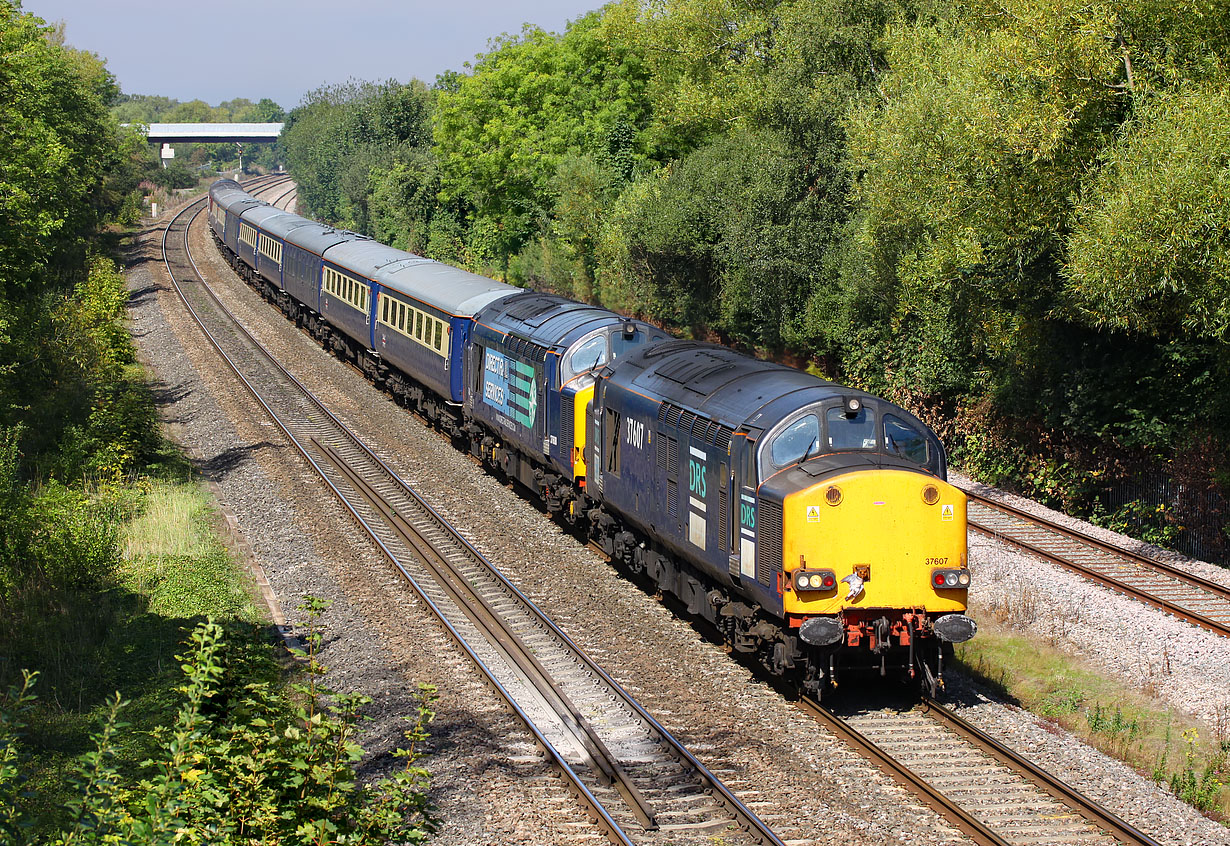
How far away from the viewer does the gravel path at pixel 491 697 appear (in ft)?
34.0

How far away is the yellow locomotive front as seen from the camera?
38.9ft

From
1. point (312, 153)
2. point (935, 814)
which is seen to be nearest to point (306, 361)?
point (935, 814)

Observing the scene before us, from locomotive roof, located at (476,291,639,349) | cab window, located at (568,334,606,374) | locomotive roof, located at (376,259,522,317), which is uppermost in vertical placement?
locomotive roof, located at (376,259,522,317)

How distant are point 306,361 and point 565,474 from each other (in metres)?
20.9

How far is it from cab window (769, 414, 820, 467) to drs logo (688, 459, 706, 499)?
163 cm

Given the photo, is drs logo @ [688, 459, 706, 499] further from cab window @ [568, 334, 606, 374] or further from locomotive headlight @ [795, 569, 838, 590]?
cab window @ [568, 334, 606, 374]

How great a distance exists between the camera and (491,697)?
44.2 feet

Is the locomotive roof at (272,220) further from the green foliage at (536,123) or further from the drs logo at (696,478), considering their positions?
the drs logo at (696,478)

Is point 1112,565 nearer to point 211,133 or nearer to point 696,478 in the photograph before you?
point 696,478

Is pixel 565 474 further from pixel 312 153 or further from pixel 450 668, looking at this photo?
pixel 312 153

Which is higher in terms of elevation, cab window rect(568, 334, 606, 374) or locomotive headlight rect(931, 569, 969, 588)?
cab window rect(568, 334, 606, 374)

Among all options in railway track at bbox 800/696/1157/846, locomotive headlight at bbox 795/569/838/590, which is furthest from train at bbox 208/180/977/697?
railway track at bbox 800/696/1157/846

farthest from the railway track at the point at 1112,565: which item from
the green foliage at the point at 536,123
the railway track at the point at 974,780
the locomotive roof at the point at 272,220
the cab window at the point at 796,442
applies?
the locomotive roof at the point at 272,220

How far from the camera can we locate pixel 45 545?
17.4 metres
